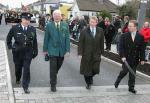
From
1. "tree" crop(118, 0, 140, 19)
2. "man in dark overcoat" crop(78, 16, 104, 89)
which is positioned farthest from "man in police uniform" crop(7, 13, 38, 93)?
"tree" crop(118, 0, 140, 19)

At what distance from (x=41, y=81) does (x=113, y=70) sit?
3.48 meters

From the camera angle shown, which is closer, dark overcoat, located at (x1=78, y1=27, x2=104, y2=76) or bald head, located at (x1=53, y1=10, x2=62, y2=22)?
bald head, located at (x1=53, y1=10, x2=62, y2=22)

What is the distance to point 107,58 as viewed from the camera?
17391 mm

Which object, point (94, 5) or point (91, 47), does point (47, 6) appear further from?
point (91, 47)

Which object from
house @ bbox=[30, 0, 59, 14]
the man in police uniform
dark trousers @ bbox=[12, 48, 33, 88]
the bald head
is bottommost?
house @ bbox=[30, 0, 59, 14]

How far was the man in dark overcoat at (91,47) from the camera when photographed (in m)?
10.5

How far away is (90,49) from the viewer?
34.5 ft

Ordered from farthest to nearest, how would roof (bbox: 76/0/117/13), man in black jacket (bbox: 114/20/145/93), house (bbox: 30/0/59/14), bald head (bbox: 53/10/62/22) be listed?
roof (bbox: 76/0/117/13)
house (bbox: 30/0/59/14)
man in black jacket (bbox: 114/20/145/93)
bald head (bbox: 53/10/62/22)

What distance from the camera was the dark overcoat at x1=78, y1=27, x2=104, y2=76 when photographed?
34.5 feet

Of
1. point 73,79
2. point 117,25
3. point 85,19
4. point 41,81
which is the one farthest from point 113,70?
point 85,19

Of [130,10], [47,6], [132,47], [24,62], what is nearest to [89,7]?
[130,10]

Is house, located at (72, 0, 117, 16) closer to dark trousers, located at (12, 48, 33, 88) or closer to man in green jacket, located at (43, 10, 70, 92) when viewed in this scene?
dark trousers, located at (12, 48, 33, 88)

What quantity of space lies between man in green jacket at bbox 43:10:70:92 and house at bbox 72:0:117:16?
67.3m

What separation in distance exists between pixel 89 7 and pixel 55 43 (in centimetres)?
7047
